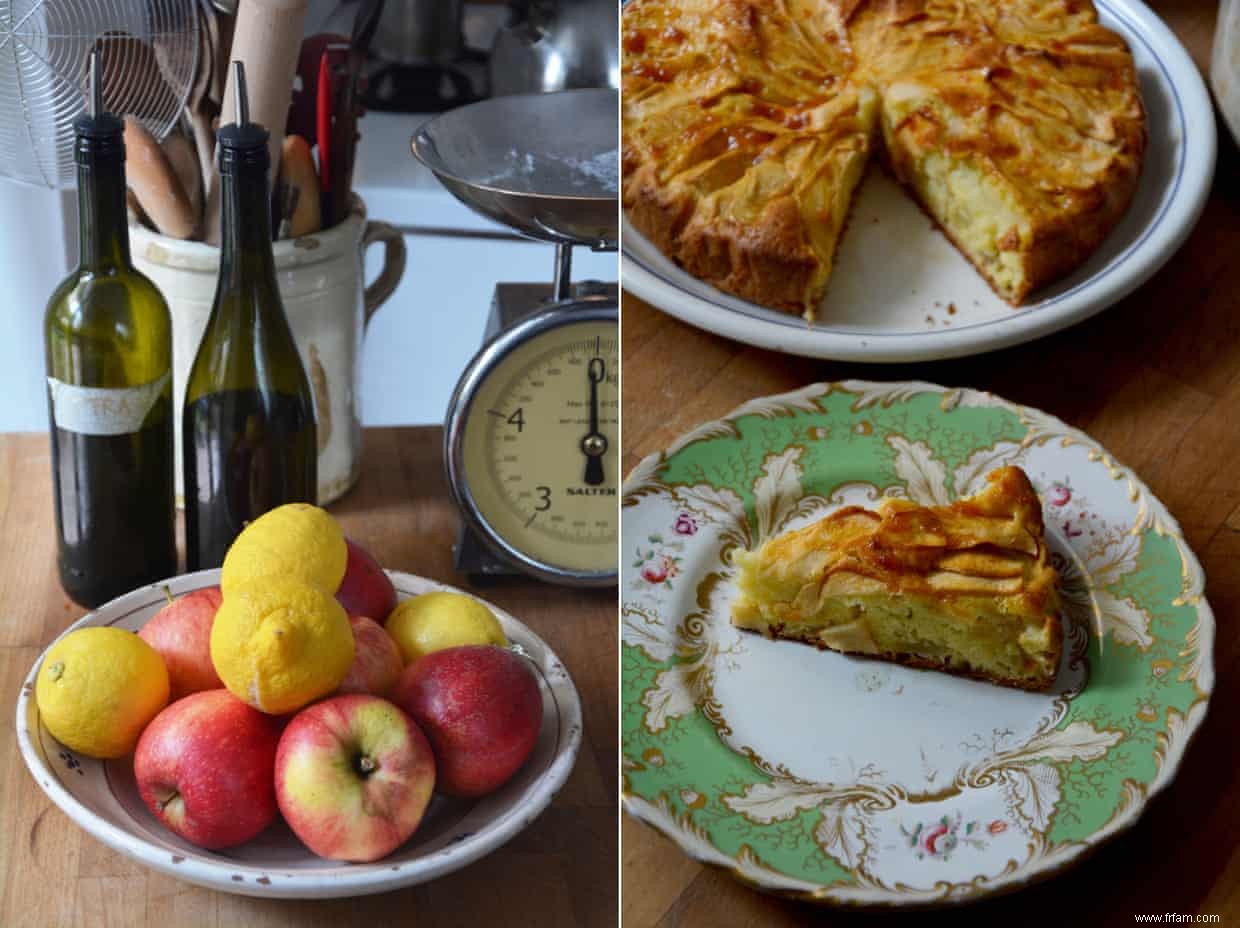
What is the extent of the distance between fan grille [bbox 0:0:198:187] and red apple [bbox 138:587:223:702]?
0.91ft

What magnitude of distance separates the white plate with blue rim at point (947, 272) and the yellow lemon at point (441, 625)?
19cm

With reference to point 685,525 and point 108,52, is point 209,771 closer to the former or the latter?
point 685,525

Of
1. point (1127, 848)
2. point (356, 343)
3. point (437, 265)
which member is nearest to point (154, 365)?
point (356, 343)

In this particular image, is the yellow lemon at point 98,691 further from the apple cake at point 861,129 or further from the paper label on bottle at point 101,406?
the apple cake at point 861,129

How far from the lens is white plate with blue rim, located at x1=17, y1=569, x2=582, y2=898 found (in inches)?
20.9

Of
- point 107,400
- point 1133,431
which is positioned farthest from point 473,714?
point 1133,431

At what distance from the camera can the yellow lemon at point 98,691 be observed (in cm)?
58

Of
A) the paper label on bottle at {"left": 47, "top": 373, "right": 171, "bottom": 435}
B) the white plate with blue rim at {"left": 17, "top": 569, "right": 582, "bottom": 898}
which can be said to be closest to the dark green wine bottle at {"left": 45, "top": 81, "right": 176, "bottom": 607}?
the paper label on bottle at {"left": 47, "top": 373, "right": 171, "bottom": 435}

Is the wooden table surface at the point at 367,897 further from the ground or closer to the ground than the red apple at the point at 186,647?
closer to the ground

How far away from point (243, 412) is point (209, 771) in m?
0.25

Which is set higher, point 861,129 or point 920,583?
point 861,129

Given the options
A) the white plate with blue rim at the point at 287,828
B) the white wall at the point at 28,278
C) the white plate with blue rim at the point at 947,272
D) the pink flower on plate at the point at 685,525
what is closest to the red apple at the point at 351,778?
the white plate with blue rim at the point at 287,828

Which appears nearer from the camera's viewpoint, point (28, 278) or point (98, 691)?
point (98, 691)

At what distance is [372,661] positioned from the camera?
618mm
